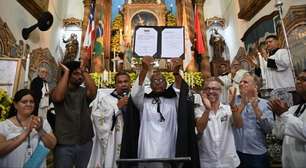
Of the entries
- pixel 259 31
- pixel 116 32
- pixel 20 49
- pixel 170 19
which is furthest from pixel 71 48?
pixel 259 31

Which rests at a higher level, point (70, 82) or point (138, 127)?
point (70, 82)

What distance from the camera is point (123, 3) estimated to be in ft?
30.2

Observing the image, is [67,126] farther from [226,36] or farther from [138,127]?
[226,36]

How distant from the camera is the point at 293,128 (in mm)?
2016

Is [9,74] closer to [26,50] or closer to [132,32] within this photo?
[26,50]

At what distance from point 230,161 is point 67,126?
1526 mm

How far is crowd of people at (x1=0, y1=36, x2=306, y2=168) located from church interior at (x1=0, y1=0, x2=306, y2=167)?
2460mm

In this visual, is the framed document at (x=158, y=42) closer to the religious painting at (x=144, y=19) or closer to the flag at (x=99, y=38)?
the flag at (x=99, y=38)

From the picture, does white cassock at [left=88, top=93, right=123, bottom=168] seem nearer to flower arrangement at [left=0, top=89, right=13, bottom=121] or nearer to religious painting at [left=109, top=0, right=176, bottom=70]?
flower arrangement at [left=0, top=89, right=13, bottom=121]

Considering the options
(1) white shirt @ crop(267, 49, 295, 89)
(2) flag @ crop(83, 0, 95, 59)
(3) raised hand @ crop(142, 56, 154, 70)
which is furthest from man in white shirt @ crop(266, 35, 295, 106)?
(2) flag @ crop(83, 0, 95, 59)

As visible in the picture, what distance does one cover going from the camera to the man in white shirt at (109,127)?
2.62 meters

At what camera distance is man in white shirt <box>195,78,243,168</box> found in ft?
7.06

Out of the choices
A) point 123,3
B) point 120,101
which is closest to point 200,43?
point 123,3

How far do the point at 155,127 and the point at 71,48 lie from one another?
21.2ft
